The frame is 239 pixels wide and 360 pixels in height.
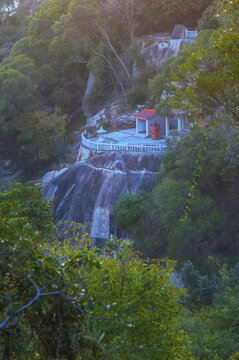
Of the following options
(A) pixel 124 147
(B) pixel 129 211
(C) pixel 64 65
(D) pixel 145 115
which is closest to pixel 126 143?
(A) pixel 124 147

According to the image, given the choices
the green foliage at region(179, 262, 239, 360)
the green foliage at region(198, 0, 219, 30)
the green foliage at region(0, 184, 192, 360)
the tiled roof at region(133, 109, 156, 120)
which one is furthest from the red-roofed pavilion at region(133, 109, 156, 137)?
the green foliage at region(0, 184, 192, 360)

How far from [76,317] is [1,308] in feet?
2.09

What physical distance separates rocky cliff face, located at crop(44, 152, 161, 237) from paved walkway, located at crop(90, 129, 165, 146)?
6.33 feet

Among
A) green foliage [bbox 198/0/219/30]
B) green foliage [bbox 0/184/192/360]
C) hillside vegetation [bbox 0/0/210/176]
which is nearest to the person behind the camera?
green foliage [bbox 0/184/192/360]

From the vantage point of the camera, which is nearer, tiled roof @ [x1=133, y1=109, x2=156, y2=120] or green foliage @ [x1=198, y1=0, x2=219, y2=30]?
tiled roof @ [x1=133, y1=109, x2=156, y2=120]

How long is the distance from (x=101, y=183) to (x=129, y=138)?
17.4 ft

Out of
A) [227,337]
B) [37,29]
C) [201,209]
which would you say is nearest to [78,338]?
[227,337]

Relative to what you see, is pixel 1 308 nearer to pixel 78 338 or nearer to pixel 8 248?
pixel 8 248

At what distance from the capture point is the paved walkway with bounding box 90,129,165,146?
22.7 meters

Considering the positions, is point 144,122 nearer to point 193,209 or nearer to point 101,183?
point 101,183

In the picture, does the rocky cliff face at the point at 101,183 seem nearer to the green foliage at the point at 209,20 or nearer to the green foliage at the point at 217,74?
the green foliage at the point at 217,74

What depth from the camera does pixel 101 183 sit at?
66.6 ft

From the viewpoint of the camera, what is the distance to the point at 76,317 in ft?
10.7

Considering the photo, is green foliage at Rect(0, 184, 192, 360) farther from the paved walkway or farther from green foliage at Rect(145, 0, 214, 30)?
green foliage at Rect(145, 0, 214, 30)
